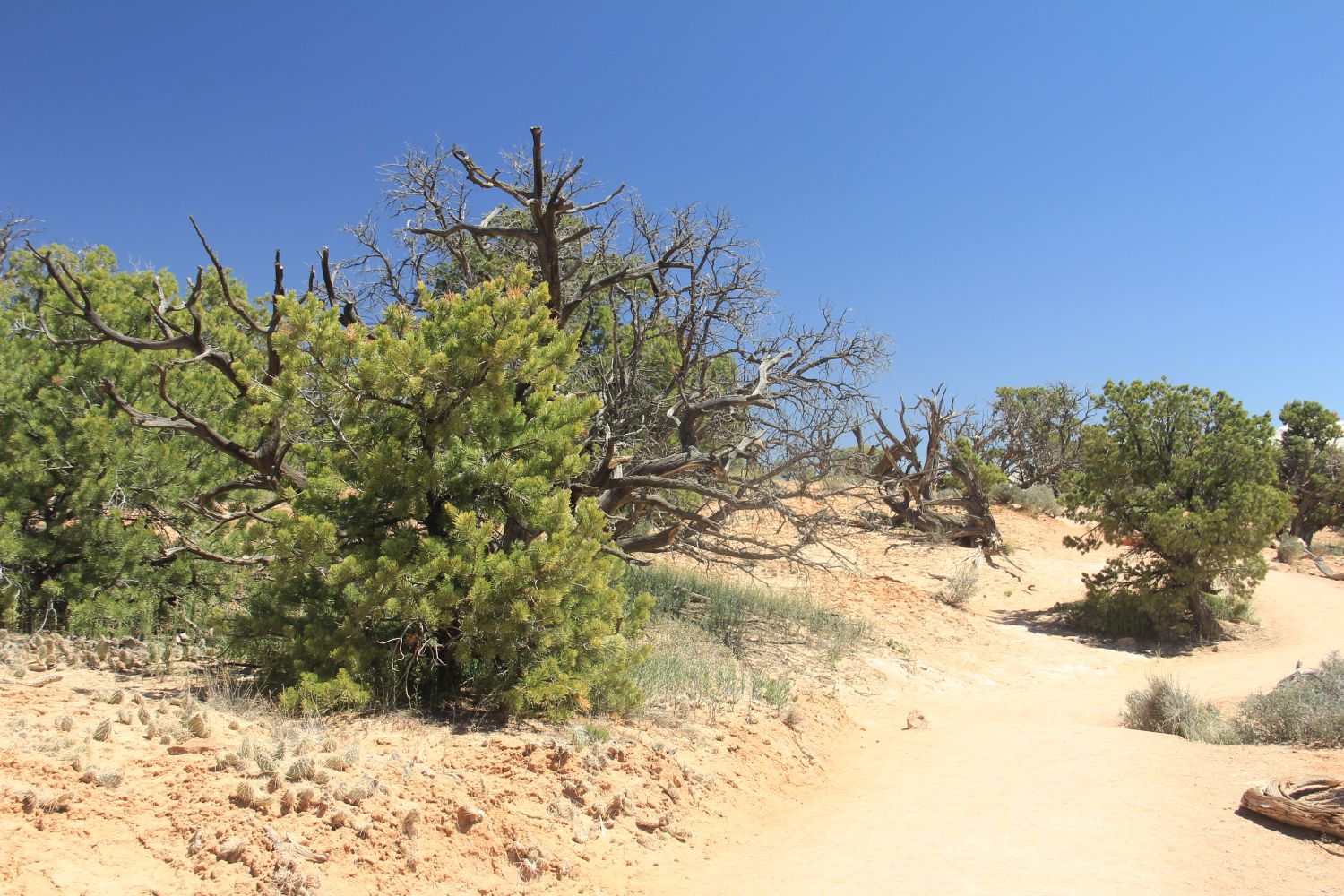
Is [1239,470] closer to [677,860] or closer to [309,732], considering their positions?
[677,860]

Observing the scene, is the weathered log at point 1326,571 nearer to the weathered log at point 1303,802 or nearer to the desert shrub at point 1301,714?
the desert shrub at point 1301,714

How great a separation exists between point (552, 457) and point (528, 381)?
62 cm

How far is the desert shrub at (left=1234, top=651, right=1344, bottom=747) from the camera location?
715cm

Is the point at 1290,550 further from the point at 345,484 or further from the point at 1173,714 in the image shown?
the point at 345,484

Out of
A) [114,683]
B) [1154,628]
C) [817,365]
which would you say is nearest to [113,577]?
[114,683]

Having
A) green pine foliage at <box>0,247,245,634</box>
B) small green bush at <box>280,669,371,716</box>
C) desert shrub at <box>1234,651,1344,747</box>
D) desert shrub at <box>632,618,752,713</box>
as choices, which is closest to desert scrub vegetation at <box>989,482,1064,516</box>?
desert shrub at <box>632,618,752,713</box>

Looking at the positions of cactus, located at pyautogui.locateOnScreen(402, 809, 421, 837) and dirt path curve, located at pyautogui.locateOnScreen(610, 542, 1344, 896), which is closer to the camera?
cactus, located at pyautogui.locateOnScreen(402, 809, 421, 837)

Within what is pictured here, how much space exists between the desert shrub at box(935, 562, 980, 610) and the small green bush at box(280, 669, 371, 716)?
13.5 m

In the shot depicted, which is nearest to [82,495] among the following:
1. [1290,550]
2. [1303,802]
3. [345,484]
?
[345,484]

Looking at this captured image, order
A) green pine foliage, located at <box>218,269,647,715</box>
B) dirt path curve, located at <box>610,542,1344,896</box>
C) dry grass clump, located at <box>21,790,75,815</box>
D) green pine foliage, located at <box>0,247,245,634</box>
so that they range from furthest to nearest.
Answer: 1. green pine foliage, located at <box>0,247,245,634</box>
2. green pine foliage, located at <box>218,269,647,715</box>
3. dirt path curve, located at <box>610,542,1344,896</box>
4. dry grass clump, located at <box>21,790,75,815</box>

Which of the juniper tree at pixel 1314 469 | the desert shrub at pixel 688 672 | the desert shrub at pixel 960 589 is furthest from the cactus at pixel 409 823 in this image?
the juniper tree at pixel 1314 469

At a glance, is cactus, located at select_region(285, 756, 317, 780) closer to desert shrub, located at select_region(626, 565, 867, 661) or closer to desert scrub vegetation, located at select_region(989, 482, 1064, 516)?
desert shrub, located at select_region(626, 565, 867, 661)

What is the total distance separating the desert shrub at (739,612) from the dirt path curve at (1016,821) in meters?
2.27

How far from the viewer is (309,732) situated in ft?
17.1
